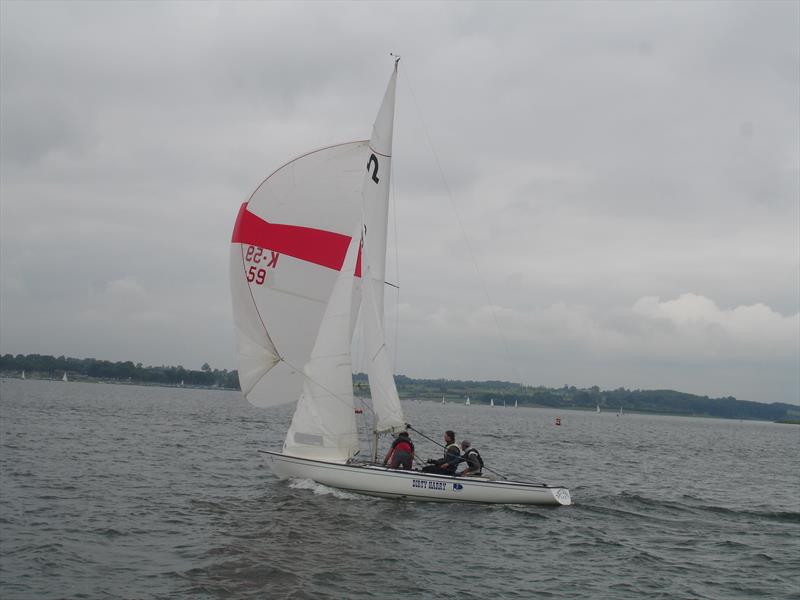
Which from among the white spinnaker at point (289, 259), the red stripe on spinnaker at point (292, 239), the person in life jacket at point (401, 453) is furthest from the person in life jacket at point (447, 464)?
the red stripe on spinnaker at point (292, 239)

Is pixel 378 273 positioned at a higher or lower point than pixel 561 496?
higher

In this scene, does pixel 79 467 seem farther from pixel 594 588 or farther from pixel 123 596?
pixel 594 588

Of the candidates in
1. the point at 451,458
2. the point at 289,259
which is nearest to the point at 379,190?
the point at 289,259

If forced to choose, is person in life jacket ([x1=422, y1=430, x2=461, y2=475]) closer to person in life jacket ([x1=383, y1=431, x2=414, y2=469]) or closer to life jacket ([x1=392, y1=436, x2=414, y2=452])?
Result: person in life jacket ([x1=383, y1=431, x2=414, y2=469])

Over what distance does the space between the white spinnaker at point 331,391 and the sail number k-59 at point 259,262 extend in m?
1.76

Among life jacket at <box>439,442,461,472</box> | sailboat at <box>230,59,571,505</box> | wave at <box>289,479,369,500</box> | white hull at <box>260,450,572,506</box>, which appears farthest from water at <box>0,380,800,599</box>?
sailboat at <box>230,59,571,505</box>

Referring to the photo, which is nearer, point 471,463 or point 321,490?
point 471,463

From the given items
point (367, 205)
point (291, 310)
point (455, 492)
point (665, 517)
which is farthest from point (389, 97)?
point (665, 517)

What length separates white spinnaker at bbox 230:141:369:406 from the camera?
57.3 ft

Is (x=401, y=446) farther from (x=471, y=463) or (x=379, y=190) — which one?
(x=379, y=190)

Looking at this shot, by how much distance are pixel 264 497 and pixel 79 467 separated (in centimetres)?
654

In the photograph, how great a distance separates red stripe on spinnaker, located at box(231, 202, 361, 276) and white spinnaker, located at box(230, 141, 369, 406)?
2 centimetres

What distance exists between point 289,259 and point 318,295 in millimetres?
1128

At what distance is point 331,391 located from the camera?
16781 millimetres
